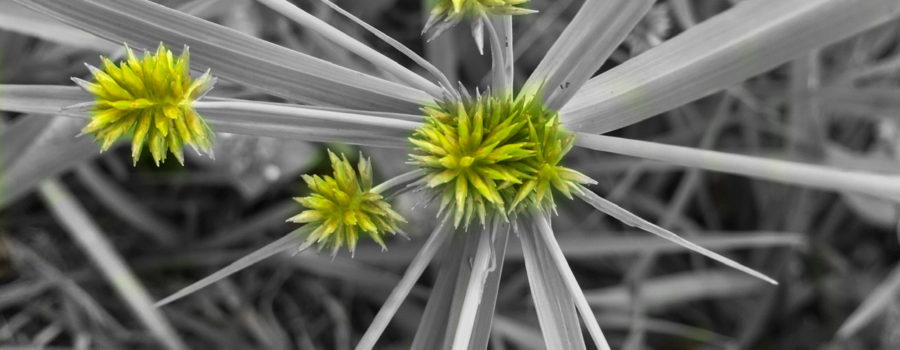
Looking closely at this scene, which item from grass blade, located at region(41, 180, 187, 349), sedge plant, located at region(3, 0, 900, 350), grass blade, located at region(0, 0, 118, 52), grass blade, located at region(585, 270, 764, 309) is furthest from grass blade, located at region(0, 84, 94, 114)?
grass blade, located at region(585, 270, 764, 309)

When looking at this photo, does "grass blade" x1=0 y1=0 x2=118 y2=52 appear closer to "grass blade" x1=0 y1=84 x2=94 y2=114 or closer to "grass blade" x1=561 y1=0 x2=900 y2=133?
"grass blade" x1=0 y1=84 x2=94 y2=114

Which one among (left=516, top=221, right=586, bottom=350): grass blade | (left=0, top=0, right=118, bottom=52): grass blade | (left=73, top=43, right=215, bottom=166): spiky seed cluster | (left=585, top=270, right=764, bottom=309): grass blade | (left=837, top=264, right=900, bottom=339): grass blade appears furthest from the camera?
(left=585, top=270, right=764, bottom=309): grass blade

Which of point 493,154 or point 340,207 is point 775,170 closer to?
point 493,154

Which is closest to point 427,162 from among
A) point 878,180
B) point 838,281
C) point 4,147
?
point 878,180

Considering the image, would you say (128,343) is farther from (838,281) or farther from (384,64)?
(838,281)

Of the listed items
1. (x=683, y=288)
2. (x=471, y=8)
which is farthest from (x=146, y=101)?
(x=683, y=288)

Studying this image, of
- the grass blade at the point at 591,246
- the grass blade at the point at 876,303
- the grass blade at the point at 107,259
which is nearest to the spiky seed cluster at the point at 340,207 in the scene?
the grass blade at the point at 591,246
